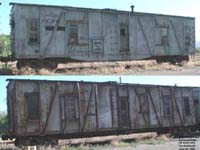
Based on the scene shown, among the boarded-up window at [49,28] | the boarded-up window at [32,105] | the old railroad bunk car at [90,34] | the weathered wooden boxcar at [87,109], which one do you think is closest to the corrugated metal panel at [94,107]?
the weathered wooden boxcar at [87,109]

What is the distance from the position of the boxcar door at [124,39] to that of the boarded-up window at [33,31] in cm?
566

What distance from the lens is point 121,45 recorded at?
2062 centimetres

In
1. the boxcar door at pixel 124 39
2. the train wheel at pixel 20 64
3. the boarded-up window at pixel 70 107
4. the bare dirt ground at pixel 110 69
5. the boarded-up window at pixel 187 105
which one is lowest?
the boarded-up window at pixel 187 105

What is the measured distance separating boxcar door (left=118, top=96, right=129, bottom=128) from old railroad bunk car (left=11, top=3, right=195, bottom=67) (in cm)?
275

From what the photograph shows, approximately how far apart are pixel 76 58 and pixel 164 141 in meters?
7.34

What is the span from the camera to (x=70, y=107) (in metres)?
17.0

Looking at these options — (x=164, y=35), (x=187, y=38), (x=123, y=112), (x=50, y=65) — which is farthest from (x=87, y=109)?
(x=187, y=38)

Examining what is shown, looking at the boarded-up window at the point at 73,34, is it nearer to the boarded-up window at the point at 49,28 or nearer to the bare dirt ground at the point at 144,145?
the boarded-up window at the point at 49,28

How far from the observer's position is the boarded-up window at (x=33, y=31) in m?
17.2

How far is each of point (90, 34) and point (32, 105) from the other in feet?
19.1

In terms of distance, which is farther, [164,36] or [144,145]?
[164,36]

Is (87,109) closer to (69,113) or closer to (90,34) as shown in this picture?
(69,113)

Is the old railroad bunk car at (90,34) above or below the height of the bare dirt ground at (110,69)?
above

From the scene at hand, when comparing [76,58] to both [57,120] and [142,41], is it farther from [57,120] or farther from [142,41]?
[142,41]
